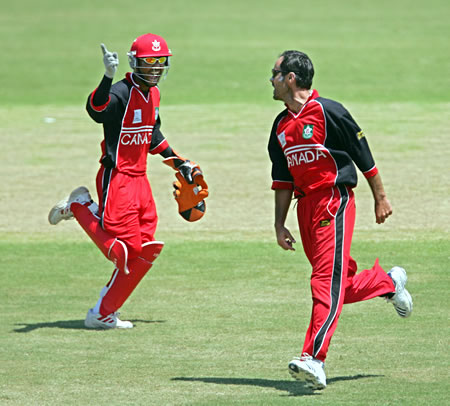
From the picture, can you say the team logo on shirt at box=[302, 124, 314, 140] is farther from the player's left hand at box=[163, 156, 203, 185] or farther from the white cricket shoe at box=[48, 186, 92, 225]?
the white cricket shoe at box=[48, 186, 92, 225]

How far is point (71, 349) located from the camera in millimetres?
7914

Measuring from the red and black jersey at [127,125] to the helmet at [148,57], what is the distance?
0.13 m

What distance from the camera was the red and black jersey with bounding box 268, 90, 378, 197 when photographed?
22.5 feet

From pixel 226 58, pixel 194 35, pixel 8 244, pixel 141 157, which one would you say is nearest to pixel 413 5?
pixel 194 35

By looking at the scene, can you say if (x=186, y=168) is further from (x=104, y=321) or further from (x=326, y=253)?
(x=326, y=253)

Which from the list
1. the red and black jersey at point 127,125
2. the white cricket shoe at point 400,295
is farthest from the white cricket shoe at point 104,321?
the white cricket shoe at point 400,295

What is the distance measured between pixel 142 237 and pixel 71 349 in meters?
1.29

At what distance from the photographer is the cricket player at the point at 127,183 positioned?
8633 mm

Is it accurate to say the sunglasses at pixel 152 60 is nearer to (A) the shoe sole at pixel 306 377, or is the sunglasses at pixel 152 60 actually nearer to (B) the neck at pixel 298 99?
(B) the neck at pixel 298 99

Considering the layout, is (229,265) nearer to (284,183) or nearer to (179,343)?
(179,343)

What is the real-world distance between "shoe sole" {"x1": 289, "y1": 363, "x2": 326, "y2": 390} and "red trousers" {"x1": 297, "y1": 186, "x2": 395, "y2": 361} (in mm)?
179

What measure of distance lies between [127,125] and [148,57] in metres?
0.58

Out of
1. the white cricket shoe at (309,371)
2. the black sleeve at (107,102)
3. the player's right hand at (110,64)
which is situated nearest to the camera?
the white cricket shoe at (309,371)

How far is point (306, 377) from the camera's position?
6.42m
